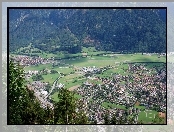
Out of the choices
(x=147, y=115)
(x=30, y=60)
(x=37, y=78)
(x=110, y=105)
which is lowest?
Result: (x=147, y=115)

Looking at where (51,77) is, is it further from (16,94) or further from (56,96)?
(16,94)

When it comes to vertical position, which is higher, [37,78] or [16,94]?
[37,78]

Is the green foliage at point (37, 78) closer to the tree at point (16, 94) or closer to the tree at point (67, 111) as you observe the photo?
the tree at point (16, 94)

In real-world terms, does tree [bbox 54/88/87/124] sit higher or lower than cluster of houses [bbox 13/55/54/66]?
lower

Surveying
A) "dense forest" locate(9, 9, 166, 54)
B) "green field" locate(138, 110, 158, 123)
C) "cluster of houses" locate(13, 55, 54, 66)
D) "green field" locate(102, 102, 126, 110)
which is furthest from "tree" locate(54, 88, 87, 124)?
"green field" locate(138, 110, 158, 123)

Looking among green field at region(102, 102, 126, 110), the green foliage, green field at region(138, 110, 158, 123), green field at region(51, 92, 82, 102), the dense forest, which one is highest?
the dense forest

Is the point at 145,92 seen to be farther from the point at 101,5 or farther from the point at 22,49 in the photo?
the point at 22,49

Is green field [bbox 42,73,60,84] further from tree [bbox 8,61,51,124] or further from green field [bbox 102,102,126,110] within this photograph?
green field [bbox 102,102,126,110]

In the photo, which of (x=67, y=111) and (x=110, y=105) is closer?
(x=110, y=105)

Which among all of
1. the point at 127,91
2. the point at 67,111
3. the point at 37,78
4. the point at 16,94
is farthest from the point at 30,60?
the point at 127,91
